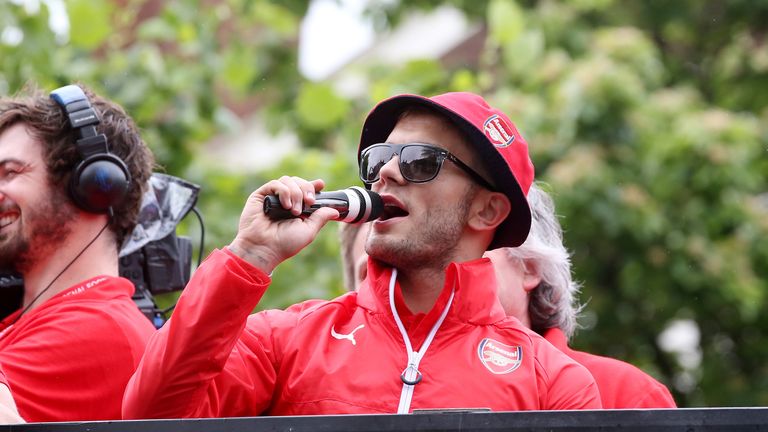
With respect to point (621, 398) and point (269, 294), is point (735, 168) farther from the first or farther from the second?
point (621, 398)

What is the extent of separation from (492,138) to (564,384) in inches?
24.9

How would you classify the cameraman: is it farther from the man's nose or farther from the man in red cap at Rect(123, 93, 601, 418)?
the man's nose

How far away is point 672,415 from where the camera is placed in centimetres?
208

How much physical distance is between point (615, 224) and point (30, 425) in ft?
19.1

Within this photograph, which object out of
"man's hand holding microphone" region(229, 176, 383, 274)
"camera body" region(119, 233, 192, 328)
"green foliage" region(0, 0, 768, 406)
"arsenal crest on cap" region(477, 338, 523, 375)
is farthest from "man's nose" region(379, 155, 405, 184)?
"green foliage" region(0, 0, 768, 406)

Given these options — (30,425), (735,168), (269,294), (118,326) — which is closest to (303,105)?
(269,294)

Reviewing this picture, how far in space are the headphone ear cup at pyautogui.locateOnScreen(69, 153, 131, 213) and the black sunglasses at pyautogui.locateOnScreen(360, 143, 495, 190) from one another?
915mm

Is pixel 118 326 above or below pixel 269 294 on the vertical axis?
above

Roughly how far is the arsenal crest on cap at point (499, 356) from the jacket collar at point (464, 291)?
76mm

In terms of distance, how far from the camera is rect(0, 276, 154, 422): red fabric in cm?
314

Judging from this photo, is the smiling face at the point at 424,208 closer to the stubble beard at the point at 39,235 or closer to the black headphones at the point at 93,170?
the black headphones at the point at 93,170

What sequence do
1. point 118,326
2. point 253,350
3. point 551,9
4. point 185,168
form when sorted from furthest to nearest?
point 551,9, point 185,168, point 118,326, point 253,350

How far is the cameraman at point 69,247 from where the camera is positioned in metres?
3.20

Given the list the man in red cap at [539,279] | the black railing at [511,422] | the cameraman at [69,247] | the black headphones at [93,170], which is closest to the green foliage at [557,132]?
the man in red cap at [539,279]
